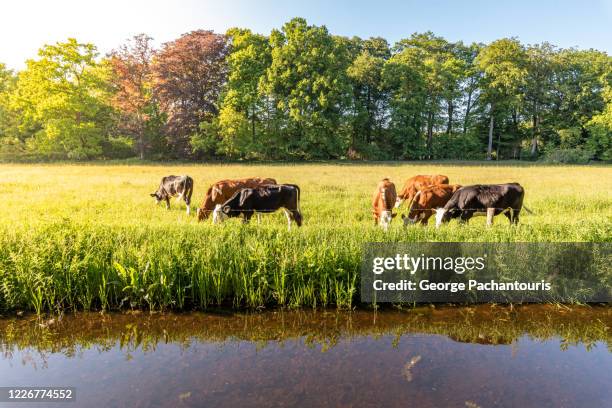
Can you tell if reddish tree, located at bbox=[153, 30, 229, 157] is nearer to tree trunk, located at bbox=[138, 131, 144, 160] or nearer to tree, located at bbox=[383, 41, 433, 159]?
tree trunk, located at bbox=[138, 131, 144, 160]

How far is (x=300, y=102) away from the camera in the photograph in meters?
34.4

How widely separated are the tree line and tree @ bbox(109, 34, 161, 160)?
103mm

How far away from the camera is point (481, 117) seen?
143 ft

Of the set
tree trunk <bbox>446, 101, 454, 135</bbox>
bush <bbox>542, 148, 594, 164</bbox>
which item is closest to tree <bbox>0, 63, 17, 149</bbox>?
tree trunk <bbox>446, 101, 454, 135</bbox>

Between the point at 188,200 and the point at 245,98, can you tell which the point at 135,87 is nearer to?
the point at 245,98

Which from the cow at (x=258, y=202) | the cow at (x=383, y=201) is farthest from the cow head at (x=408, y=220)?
the cow at (x=258, y=202)

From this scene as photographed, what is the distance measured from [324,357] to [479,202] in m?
5.82

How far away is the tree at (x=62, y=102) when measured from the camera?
30312 mm

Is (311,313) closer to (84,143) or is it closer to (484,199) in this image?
(484,199)

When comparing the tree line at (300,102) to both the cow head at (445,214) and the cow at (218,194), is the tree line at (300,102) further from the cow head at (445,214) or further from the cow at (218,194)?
the cow head at (445,214)

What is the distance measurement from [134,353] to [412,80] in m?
40.2

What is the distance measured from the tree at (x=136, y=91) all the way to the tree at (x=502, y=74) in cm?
3228

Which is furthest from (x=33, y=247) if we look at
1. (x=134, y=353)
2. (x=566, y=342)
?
(x=566, y=342)

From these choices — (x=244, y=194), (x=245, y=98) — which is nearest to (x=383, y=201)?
(x=244, y=194)
